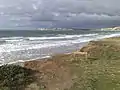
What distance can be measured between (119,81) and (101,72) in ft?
6.43

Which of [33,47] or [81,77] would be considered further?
[33,47]

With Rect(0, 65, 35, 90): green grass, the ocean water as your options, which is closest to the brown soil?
Rect(0, 65, 35, 90): green grass

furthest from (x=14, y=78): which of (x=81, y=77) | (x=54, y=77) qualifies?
(x=81, y=77)

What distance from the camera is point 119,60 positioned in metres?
17.6

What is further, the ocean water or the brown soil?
the ocean water

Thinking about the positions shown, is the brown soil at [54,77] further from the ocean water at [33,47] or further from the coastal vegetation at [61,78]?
the ocean water at [33,47]

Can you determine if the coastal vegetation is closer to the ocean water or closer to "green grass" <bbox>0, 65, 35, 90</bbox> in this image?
"green grass" <bbox>0, 65, 35, 90</bbox>

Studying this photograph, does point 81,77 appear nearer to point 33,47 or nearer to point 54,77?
point 54,77

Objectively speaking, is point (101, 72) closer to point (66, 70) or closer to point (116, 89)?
point (66, 70)

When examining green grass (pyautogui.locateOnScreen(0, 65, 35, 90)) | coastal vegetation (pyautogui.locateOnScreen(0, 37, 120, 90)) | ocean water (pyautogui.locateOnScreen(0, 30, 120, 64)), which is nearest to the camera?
green grass (pyautogui.locateOnScreen(0, 65, 35, 90))

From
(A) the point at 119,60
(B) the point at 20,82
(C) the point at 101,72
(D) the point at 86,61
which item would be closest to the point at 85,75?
(C) the point at 101,72

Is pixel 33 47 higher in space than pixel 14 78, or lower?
lower

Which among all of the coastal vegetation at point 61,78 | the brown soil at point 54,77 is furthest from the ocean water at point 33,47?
the coastal vegetation at point 61,78

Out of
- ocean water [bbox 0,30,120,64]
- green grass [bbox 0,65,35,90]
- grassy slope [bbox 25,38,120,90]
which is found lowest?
ocean water [bbox 0,30,120,64]
